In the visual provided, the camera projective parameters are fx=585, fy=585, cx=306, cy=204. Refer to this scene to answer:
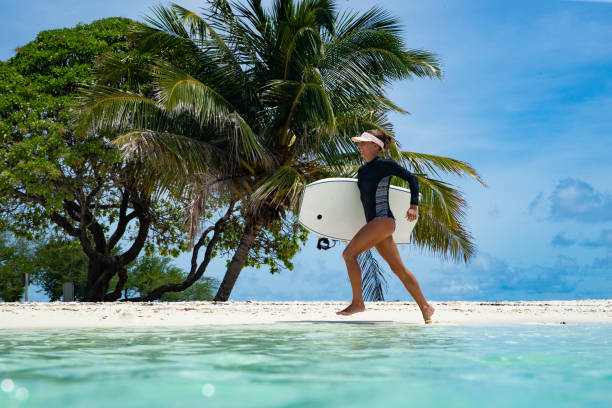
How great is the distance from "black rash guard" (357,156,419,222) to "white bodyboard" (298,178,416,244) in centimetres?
86

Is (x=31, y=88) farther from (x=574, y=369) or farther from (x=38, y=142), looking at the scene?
(x=574, y=369)

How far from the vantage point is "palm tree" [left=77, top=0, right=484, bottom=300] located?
12977 millimetres

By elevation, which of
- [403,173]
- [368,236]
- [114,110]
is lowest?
[368,236]

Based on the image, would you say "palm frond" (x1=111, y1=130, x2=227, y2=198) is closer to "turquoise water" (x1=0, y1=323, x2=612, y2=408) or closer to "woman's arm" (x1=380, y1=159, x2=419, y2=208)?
"woman's arm" (x1=380, y1=159, x2=419, y2=208)

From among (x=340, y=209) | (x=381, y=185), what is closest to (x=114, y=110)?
(x=340, y=209)

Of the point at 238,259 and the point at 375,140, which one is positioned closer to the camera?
the point at 375,140

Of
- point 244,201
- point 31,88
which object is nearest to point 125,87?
point 31,88

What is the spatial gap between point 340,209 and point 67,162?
9.85 meters

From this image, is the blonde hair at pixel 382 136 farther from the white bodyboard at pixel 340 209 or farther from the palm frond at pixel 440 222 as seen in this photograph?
the palm frond at pixel 440 222

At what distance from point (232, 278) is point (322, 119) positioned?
4822 mm

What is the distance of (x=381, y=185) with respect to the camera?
19.8 ft

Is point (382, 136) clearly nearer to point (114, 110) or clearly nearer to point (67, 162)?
point (114, 110)

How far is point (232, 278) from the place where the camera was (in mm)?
14789

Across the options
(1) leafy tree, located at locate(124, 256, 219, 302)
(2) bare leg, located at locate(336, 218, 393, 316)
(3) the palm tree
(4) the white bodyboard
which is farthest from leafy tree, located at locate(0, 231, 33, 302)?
(2) bare leg, located at locate(336, 218, 393, 316)
